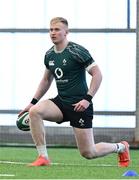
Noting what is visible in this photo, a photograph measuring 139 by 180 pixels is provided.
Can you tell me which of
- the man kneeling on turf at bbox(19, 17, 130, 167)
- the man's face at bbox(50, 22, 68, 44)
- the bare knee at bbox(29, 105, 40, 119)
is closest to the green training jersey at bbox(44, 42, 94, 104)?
the man kneeling on turf at bbox(19, 17, 130, 167)

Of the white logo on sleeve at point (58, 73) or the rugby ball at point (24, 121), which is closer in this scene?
the white logo on sleeve at point (58, 73)

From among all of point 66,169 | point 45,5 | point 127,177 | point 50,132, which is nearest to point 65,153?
point 50,132

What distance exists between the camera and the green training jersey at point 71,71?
10164 mm

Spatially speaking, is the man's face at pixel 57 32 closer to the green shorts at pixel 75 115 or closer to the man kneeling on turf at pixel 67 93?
the man kneeling on turf at pixel 67 93

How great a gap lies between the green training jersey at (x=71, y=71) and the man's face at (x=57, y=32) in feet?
0.47

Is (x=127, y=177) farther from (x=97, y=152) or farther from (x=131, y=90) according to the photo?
(x=131, y=90)

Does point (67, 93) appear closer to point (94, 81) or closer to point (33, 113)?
point (94, 81)

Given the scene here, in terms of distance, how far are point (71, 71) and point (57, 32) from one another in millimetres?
458

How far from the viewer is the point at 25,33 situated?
16984 mm

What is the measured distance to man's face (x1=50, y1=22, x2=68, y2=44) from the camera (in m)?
10.2

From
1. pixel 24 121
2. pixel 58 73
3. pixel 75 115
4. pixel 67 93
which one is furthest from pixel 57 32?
pixel 24 121

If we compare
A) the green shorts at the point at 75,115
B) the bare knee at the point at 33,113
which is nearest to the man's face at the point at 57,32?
the green shorts at the point at 75,115

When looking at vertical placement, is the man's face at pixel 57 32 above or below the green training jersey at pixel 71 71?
above

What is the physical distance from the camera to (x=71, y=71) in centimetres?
1018
